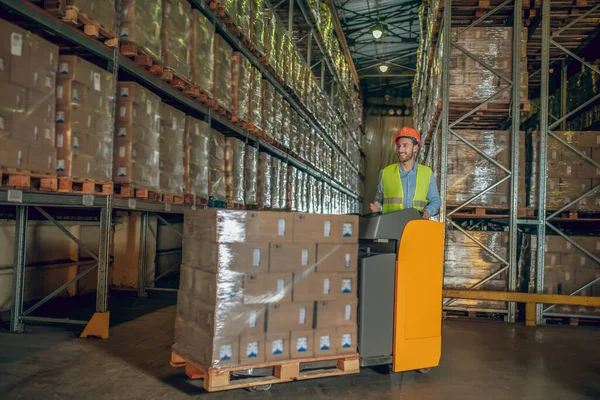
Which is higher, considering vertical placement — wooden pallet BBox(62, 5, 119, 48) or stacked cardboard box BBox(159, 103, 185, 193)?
wooden pallet BBox(62, 5, 119, 48)

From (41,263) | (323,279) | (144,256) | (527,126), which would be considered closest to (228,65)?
(144,256)

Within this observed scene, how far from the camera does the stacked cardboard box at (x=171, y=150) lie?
5613 mm

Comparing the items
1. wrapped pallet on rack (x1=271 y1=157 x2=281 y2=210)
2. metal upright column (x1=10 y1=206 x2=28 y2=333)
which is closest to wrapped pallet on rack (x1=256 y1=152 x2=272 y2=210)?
wrapped pallet on rack (x1=271 y1=157 x2=281 y2=210)

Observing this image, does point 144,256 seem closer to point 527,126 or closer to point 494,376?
point 494,376

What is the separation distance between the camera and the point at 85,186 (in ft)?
15.0

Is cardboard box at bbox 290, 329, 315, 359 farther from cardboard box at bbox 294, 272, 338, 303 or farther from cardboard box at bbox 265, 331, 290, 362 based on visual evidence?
cardboard box at bbox 294, 272, 338, 303

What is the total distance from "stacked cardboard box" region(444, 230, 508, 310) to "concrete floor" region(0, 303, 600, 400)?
63.4 inches

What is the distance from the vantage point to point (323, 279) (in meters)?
3.93

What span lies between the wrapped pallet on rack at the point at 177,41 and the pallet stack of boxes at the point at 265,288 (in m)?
2.24

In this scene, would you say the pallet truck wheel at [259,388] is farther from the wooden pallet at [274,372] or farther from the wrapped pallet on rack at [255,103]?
the wrapped pallet on rack at [255,103]

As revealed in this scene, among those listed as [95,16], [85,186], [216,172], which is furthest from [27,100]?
[216,172]

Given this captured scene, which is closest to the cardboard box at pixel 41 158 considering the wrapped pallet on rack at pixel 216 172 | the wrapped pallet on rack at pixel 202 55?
the wrapped pallet on rack at pixel 202 55

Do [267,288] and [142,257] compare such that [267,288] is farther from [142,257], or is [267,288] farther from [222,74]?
[142,257]

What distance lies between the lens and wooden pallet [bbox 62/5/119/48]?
4.18 metres
